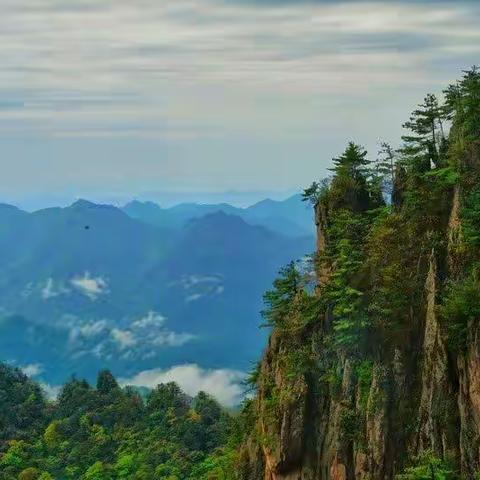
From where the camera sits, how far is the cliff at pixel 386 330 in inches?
1194

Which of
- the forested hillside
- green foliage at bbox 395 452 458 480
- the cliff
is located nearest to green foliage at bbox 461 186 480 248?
the cliff

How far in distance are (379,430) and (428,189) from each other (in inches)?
377

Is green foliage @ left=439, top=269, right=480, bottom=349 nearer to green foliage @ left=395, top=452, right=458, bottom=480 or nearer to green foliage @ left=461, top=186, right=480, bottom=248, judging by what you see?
green foliage @ left=461, top=186, right=480, bottom=248

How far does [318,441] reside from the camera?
3862cm

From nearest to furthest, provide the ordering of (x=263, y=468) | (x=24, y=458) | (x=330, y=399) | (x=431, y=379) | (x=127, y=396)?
(x=431, y=379) < (x=330, y=399) < (x=263, y=468) < (x=24, y=458) < (x=127, y=396)

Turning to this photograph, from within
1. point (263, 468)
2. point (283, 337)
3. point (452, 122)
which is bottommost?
point (263, 468)

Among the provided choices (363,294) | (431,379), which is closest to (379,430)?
(431,379)

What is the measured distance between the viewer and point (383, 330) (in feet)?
113

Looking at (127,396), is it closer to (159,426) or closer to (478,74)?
(159,426)

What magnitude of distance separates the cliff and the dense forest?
0.17ft

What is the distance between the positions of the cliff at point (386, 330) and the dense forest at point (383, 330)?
5 centimetres

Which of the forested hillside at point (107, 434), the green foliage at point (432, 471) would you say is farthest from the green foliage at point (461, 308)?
the forested hillside at point (107, 434)

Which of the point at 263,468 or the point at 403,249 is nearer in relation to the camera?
the point at 403,249

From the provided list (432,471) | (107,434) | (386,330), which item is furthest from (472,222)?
(107,434)
